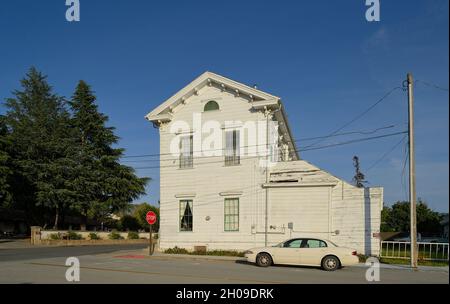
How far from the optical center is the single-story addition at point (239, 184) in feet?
75.0

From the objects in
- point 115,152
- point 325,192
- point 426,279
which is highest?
point 115,152

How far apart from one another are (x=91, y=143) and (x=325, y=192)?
107ft

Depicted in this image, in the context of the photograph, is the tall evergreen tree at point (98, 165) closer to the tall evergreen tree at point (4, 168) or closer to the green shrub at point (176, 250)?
the tall evergreen tree at point (4, 168)

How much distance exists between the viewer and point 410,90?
20.2 meters

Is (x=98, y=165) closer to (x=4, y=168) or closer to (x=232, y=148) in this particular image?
(x=4, y=168)

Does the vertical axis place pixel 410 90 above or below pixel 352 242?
above

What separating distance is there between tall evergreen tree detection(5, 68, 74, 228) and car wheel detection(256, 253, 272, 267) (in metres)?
29.6

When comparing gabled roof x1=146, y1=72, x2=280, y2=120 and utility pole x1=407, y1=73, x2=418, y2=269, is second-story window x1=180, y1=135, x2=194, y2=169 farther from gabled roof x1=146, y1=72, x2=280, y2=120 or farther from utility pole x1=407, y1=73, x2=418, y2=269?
utility pole x1=407, y1=73, x2=418, y2=269

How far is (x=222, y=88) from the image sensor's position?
86.0 ft

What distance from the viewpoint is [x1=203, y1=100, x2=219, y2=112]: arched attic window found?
1035 inches

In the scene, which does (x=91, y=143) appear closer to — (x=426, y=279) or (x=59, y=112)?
(x=59, y=112)

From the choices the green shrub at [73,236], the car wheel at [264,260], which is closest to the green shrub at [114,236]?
the green shrub at [73,236]
